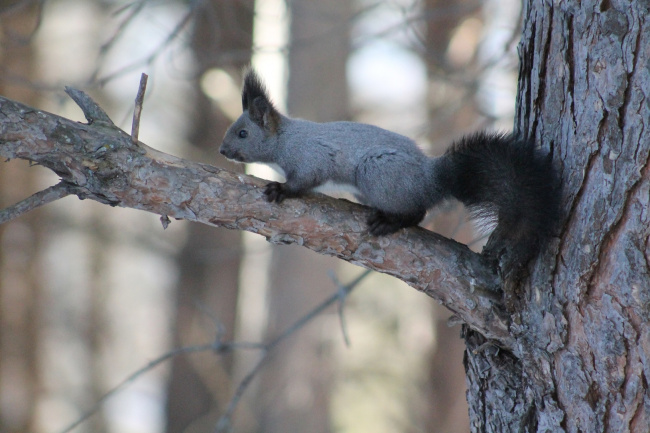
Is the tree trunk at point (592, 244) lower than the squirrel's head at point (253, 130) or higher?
lower

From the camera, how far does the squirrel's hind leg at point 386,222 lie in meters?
1.64

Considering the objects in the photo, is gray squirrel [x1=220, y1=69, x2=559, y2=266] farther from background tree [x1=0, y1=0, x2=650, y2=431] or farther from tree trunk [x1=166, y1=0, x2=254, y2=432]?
tree trunk [x1=166, y1=0, x2=254, y2=432]

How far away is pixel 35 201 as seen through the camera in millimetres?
1353

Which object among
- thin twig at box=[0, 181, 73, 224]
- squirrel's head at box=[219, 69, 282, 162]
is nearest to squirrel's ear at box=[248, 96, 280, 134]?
squirrel's head at box=[219, 69, 282, 162]

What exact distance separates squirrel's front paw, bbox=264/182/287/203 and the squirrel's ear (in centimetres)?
60

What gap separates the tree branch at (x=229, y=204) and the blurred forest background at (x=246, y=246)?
1.31 meters

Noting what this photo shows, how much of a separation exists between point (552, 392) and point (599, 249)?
37 cm

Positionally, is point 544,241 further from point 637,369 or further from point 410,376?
point 410,376

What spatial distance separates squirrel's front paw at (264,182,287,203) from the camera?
160 cm

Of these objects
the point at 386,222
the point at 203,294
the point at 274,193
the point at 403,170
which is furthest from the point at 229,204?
the point at 203,294

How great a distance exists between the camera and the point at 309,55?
431 centimetres

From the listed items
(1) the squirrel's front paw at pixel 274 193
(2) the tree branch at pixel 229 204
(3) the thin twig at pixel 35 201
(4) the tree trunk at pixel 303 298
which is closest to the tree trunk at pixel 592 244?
(2) the tree branch at pixel 229 204

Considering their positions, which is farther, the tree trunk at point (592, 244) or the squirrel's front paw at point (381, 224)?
the squirrel's front paw at point (381, 224)

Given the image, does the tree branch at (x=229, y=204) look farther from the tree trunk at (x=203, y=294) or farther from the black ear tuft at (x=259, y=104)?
the tree trunk at (x=203, y=294)
